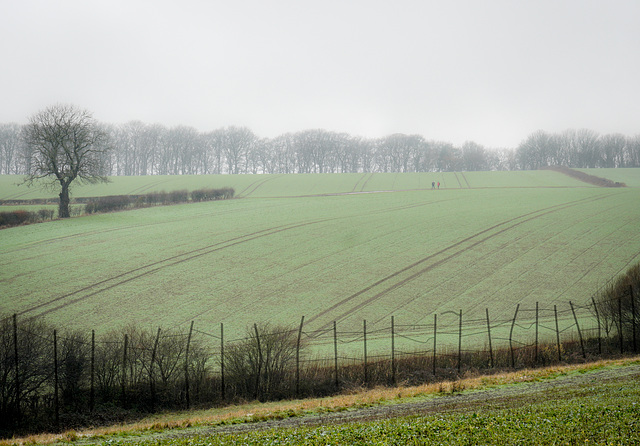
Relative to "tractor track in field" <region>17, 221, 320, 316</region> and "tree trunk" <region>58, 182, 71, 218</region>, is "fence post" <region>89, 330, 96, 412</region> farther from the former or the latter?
"tree trunk" <region>58, 182, 71, 218</region>

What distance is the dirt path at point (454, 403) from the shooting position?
12323 mm

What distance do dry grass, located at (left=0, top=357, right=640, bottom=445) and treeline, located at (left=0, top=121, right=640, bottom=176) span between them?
12045 cm

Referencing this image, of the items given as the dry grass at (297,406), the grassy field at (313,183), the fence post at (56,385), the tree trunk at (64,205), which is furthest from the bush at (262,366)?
the grassy field at (313,183)

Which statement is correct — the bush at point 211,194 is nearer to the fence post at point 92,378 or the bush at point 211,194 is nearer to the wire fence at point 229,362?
the wire fence at point 229,362

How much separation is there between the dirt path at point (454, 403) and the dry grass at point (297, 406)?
1.70 ft

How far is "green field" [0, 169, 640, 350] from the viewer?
83.3 feet

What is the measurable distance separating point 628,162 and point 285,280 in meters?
152

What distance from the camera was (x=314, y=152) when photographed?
140 meters

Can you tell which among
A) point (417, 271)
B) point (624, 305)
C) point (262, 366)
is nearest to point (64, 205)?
point (417, 271)

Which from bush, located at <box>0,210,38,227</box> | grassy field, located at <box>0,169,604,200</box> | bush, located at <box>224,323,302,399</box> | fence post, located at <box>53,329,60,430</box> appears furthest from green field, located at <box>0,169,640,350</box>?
grassy field, located at <box>0,169,604,200</box>

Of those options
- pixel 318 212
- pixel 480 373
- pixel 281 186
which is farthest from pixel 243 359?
pixel 281 186

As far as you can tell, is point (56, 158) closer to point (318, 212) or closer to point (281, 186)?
point (318, 212)

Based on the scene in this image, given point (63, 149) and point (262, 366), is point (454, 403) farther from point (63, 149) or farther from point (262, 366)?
point (63, 149)

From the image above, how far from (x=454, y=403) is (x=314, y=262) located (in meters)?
21.3
